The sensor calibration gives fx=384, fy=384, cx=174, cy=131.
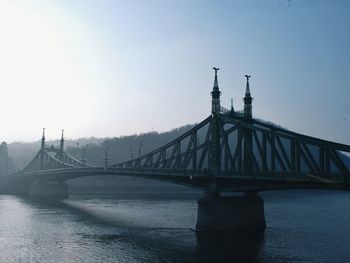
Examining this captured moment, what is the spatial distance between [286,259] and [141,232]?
22382 millimetres

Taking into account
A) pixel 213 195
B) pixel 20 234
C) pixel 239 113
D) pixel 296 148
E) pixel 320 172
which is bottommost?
pixel 20 234

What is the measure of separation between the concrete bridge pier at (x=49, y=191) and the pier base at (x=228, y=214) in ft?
252

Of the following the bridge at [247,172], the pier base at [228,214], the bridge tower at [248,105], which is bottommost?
the pier base at [228,214]

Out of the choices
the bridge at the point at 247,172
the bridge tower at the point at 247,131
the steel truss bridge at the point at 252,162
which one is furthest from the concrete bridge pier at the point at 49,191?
the bridge tower at the point at 247,131

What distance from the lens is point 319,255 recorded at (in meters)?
37.4

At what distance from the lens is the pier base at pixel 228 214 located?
50281 millimetres

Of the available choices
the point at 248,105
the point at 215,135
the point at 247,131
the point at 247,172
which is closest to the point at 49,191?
the point at 215,135

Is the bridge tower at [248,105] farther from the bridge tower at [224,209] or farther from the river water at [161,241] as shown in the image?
the river water at [161,241]

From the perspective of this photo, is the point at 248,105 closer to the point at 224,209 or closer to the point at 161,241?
the point at 224,209

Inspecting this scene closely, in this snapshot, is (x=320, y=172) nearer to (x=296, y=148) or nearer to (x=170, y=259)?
(x=296, y=148)

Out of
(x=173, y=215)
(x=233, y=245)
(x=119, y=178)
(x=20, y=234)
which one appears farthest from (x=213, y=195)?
(x=119, y=178)

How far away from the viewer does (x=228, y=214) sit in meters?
51.5

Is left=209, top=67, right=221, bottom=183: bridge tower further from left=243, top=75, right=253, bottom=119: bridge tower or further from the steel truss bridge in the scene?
left=243, top=75, right=253, bottom=119: bridge tower

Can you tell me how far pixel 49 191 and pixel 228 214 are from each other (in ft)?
270
